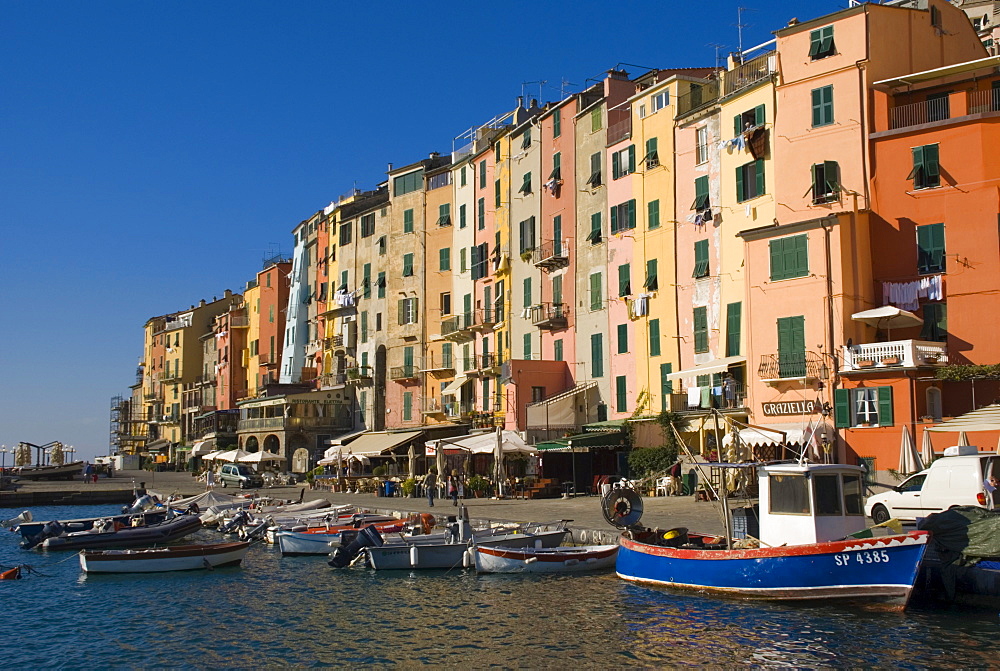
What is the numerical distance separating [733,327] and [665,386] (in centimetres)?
478

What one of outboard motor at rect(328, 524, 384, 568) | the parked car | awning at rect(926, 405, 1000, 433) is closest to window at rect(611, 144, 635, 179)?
awning at rect(926, 405, 1000, 433)

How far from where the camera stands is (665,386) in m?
44.1

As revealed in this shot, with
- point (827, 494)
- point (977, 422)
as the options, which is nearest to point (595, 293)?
point (977, 422)

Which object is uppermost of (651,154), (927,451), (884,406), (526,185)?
(526,185)

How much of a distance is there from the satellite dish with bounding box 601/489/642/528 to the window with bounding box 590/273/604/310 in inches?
889

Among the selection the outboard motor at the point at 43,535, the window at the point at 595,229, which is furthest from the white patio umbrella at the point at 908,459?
the outboard motor at the point at 43,535

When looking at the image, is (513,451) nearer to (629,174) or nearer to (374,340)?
(629,174)

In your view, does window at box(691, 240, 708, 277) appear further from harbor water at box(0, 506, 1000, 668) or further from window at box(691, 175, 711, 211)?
harbor water at box(0, 506, 1000, 668)

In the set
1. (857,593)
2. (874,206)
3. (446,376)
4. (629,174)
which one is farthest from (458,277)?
(857,593)

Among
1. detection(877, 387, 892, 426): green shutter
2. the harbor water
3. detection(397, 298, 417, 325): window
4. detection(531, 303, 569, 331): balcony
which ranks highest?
detection(397, 298, 417, 325): window

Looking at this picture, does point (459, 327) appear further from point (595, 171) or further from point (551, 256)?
point (595, 171)

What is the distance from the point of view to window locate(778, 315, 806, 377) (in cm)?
3650

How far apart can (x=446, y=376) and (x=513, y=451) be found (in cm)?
1874

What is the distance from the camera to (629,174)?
156 ft
